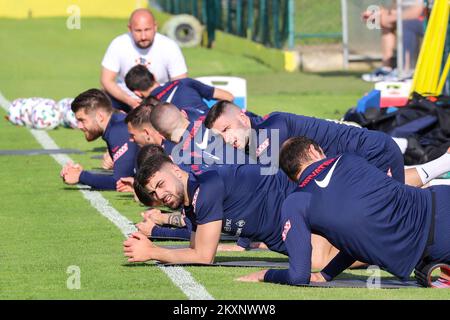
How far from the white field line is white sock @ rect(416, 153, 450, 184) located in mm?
2622

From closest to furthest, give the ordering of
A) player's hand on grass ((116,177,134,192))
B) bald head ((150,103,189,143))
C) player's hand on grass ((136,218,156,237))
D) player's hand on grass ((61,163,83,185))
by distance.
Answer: player's hand on grass ((136,218,156,237)) < bald head ((150,103,189,143)) < player's hand on grass ((116,177,134,192)) < player's hand on grass ((61,163,83,185))

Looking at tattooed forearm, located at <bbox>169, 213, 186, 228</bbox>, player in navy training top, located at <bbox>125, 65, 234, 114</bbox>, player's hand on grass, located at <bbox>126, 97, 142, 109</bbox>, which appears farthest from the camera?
player's hand on grass, located at <bbox>126, 97, 142, 109</bbox>

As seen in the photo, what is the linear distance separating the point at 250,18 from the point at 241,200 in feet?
81.8

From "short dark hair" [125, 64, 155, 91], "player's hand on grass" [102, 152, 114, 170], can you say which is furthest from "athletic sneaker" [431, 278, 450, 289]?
"player's hand on grass" [102, 152, 114, 170]

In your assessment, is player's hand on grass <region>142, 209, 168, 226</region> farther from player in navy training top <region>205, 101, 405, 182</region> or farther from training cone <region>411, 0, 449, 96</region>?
training cone <region>411, 0, 449, 96</region>

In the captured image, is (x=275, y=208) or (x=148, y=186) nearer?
(x=148, y=186)

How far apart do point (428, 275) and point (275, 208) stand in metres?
1.28

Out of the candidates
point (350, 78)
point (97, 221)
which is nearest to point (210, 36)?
point (350, 78)

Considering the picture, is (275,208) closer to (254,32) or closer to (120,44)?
(120,44)

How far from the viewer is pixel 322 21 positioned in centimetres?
3406

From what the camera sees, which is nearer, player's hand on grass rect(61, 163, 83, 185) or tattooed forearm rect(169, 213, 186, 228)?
tattooed forearm rect(169, 213, 186, 228)

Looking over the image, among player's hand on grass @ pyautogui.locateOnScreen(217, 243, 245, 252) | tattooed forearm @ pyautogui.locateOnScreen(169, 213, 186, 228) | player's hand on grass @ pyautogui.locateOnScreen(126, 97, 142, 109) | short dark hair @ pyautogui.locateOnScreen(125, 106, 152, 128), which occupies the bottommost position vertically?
player's hand on grass @ pyautogui.locateOnScreen(217, 243, 245, 252)

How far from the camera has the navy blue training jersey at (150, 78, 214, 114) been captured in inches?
575

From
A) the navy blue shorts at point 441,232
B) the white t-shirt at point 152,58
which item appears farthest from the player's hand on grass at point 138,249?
the white t-shirt at point 152,58
